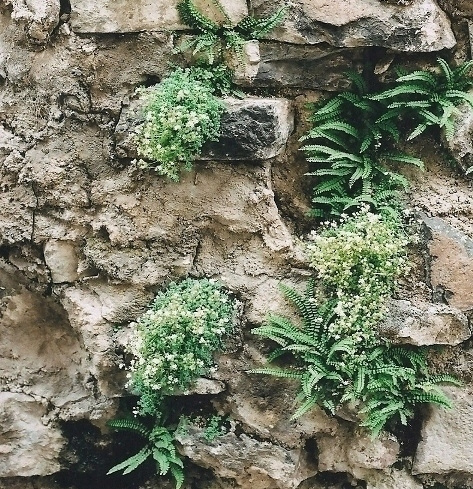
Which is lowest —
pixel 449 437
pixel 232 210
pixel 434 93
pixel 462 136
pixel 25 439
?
pixel 25 439

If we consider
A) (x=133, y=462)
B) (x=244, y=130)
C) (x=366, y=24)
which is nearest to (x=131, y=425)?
(x=133, y=462)

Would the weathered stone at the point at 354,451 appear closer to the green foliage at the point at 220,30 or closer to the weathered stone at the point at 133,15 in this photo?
the green foliage at the point at 220,30

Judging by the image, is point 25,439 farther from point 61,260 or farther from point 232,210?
point 232,210

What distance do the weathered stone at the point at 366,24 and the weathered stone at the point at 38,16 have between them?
6.47ft

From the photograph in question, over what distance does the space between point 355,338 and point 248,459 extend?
1.70m

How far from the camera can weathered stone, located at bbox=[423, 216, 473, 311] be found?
6.08m

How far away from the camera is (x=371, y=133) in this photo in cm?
644

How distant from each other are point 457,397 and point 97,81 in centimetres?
475

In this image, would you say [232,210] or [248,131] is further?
[232,210]

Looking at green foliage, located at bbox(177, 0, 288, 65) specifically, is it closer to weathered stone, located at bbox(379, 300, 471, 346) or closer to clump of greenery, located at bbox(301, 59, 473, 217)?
Answer: clump of greenery, located at bbox(301, 59, 473, 217)

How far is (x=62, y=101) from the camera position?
6301 millimetres

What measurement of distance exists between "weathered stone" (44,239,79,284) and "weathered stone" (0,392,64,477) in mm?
1441

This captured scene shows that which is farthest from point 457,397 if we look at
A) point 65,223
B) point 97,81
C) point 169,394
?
point 97,81

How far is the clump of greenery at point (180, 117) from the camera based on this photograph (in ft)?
19.3
